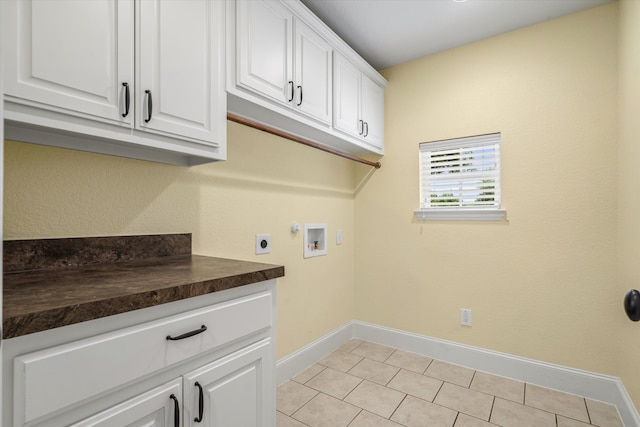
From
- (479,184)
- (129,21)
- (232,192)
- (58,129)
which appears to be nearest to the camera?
(58,129)

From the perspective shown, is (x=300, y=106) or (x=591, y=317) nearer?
(x=300, y=106)

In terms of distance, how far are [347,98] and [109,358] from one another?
2.05 metres

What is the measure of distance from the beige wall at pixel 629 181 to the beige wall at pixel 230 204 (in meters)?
1.84

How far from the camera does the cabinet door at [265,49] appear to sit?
1.48 meters

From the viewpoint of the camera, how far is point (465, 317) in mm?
2451

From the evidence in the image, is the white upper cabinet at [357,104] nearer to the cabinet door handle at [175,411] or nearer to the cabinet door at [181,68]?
the cabinet door at [181,68]

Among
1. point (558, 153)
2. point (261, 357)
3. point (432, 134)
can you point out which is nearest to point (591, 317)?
point (558, 153)

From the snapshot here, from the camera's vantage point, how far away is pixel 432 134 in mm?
2592

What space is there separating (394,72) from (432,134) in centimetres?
69

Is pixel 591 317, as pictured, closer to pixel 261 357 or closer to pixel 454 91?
pixel 454 91

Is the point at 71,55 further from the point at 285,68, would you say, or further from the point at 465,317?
the point at 465,317

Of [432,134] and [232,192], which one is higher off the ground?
[432,134]

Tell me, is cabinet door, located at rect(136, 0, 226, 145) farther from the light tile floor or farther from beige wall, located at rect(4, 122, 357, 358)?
the light tile floor

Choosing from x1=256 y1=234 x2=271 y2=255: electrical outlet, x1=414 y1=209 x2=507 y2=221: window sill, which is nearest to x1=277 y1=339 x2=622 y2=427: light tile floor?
x1=256 y1=234 x2=271 y2=255: electrical outlet
